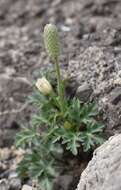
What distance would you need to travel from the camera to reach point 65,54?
384cm

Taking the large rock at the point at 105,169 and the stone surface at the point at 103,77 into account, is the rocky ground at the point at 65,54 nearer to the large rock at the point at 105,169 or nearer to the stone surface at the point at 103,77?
the stone surface at the point at 103,77

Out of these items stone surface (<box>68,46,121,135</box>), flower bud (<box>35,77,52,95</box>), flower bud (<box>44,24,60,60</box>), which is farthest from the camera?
flower bud (<box>35,77,52,95</box>)

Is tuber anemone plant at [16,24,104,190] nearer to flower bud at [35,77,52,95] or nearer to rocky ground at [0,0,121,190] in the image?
flower bud at [35,77,52,95]

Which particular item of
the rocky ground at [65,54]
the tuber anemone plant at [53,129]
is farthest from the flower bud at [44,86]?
the rocky ground at [65,54]

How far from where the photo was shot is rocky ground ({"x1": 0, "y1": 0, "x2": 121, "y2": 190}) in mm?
3283

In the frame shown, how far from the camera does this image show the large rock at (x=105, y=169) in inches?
102

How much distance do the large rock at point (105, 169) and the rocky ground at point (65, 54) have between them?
0.33 m

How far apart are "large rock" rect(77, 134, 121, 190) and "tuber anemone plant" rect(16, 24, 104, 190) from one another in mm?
227

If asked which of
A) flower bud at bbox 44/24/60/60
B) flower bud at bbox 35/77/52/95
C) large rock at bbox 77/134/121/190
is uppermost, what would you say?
flower bud at bbox 44/24/60/60

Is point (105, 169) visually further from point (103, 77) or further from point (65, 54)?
point (65, 54)

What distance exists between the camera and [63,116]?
3.20 meters

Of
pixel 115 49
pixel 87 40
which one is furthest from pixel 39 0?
pixel 115 49

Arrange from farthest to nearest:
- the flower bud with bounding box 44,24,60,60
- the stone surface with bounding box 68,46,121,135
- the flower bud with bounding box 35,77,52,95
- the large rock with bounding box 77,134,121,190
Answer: the flower bud with bounding box 35,77,52,95
the stone surface with bounding box 68,46,121,135
the flower bud with bounding box 44,24,60,60
the large rock with bounding box 77,134,121,190

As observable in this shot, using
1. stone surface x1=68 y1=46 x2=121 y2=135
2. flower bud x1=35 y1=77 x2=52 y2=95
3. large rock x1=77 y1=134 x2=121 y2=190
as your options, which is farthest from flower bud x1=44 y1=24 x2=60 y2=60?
large rock x1=77 y1=134 x2=121 y2=190
